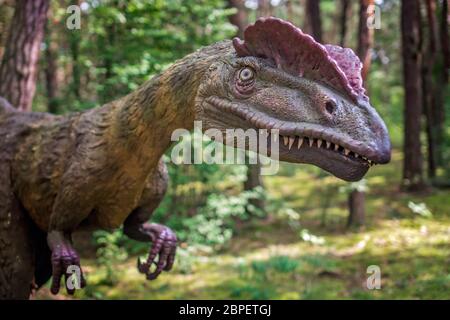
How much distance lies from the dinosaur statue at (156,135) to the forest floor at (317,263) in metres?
1.83

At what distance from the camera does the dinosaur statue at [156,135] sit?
1828 mm

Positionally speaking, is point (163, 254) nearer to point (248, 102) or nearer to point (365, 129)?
point (248, 102)

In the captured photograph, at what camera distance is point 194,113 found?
2225 mm

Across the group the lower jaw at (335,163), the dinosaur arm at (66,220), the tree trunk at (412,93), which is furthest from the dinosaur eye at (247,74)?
the tree trunk at (412,93)

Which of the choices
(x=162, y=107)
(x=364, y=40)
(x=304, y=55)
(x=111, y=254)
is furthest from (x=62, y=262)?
(x=364, y=40)

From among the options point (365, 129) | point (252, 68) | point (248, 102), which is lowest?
point (365, 129)

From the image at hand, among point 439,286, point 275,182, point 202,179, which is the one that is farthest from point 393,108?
point 439,286

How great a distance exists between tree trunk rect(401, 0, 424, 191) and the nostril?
7.61 meters

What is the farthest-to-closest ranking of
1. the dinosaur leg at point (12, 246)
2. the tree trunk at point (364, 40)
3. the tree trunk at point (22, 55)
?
1. the tree trunk at point (364, 40)
2. the tree trunk at point (22, 55)
3. the dinosaur leg at point (12, 246)

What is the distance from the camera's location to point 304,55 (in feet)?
6.18

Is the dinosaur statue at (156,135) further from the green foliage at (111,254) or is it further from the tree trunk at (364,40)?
the tree trunk at (364,40)

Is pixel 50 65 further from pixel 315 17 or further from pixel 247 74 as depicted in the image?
pixel 247 74

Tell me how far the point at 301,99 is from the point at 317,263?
4.52 m
